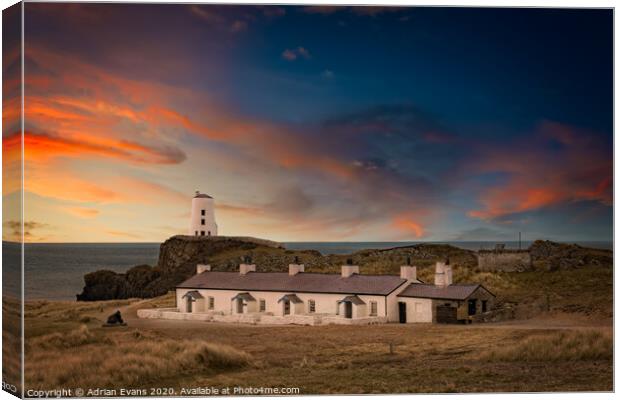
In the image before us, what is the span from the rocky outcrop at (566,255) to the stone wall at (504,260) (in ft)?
0.88

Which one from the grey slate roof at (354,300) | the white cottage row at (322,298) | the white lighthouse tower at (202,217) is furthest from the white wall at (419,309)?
the white lighthouse tower at (202,217)

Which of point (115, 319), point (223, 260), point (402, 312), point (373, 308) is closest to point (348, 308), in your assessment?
point (373, 308)

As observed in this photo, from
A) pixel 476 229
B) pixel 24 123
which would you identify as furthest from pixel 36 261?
pixel 476 229

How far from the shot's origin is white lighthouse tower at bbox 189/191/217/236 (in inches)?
916

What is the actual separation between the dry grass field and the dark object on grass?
307mm

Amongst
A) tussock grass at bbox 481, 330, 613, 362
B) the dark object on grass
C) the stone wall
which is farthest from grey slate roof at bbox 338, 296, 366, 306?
the dark object on grass

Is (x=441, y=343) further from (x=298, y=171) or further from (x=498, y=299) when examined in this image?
(x=298, y=171)

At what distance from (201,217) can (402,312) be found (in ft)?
17.9

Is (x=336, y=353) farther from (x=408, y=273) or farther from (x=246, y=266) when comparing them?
(x=246, y=266)

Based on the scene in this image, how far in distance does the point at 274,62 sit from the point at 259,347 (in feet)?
20.8

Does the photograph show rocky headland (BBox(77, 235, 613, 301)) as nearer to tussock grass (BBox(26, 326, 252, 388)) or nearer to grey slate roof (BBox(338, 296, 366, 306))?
grey slate roof (BBox(338, 296, 366, 306))

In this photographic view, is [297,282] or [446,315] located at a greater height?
[297,282]

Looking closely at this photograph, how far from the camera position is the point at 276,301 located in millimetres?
25734

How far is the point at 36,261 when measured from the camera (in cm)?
2111
